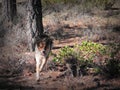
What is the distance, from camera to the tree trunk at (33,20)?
1107 centimetres

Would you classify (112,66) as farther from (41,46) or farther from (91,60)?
(41,46)

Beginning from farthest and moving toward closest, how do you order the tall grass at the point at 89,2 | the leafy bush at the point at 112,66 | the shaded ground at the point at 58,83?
the tall grass at the point at 89,2 < the leafy bush at the point at 112,66 < the shaded ground at the point at 58,83

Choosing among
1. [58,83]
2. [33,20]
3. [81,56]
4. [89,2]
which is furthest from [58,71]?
[89,2]

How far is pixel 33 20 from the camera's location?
11.2 meters

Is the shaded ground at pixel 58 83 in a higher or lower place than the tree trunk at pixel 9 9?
lower

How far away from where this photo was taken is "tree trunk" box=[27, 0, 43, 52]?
11066mm

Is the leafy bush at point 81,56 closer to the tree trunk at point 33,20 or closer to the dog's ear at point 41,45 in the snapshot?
the dog's ear at point 41,45

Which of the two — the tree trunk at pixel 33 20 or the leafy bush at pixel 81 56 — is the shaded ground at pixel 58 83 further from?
the tree trunk at pixel 33 20

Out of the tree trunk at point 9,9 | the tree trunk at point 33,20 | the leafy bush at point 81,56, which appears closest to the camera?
the leafy bush at point 81,56

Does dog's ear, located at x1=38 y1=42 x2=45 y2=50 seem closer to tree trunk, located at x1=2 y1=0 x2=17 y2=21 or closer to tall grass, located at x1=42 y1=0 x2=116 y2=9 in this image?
tree trunk, located at x1=2 y1=0 x2=17 y2=21

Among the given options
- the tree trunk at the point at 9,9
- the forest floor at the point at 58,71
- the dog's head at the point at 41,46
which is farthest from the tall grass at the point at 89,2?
the dog's head at the point at 41,46

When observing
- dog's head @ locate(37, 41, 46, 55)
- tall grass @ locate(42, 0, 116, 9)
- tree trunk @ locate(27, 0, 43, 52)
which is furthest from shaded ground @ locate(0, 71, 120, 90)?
tall grass @ locate(42, 0, 116, 9)

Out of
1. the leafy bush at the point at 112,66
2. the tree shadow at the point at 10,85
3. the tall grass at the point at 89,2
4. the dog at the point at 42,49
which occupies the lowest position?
the tall grass at the point at 89,2

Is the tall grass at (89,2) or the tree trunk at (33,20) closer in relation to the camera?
the tree trunk at (33,20)
